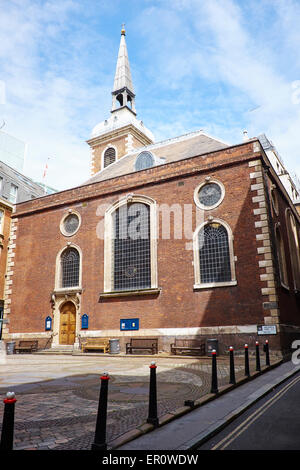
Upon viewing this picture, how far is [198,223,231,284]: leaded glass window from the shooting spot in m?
18.0

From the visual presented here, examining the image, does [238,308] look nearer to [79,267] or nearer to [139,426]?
[79,267]

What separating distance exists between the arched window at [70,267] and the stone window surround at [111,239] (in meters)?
2.55

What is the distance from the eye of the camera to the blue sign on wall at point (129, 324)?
64.3 ft

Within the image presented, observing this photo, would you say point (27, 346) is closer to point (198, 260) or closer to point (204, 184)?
point (198, 260)

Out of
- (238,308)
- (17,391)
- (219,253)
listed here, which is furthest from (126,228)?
(17,391)

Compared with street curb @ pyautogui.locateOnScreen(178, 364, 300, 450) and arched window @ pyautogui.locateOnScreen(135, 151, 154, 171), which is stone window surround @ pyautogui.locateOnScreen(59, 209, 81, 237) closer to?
arched window @ pyautogui.locateOnScreen(135, 151, 154, 171)

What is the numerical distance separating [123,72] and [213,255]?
33.4m

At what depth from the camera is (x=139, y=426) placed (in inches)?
204

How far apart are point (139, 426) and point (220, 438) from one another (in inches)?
45.9

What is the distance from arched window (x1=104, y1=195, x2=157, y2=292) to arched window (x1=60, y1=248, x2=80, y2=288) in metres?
2.59

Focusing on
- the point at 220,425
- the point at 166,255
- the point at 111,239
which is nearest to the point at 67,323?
the point at 111,239

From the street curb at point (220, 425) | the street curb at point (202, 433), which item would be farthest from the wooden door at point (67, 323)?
the street curb at point (220, 425)

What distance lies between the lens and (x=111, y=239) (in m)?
22.0

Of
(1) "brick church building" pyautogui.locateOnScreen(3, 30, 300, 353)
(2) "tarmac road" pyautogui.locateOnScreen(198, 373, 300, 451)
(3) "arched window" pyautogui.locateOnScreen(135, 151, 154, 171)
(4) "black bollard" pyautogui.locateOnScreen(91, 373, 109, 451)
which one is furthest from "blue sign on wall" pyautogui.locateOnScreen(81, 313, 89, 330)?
(4) "black bollard" pyautogui.locateOnScreen(91, 373, 109, 451)
